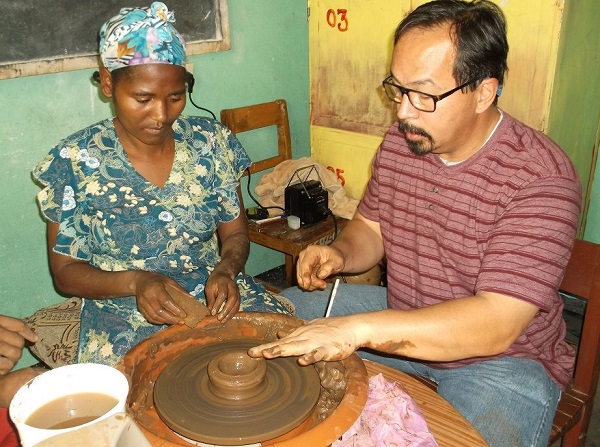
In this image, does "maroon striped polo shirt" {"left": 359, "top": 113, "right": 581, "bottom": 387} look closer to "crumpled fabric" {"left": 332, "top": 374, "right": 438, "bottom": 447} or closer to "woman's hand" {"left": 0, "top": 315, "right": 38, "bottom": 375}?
"crumpled fabric" {"left": 332, "top": 374, "right": 438, "bottom": 447}

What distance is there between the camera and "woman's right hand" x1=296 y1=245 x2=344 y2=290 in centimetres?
192

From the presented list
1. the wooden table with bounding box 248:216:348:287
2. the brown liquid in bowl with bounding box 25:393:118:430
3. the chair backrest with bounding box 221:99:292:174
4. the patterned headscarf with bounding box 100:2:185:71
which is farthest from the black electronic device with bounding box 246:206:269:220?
the brown liquid in bowl with bounding box 25:393:118:430

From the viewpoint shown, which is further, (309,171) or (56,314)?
(309,171)

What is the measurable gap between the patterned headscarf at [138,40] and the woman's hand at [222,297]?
790 mm

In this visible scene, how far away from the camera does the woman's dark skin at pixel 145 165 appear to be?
1.79 meters

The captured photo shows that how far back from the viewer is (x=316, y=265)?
1.98 m

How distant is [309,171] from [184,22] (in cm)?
120

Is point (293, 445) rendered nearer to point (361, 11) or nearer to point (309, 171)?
point (309, 171)

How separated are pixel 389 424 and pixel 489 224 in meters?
0.71

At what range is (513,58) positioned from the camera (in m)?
2.88

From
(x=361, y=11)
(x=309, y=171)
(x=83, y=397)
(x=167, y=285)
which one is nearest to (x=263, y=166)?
(x=309, y=171)

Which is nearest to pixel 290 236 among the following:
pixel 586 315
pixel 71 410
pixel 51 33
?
pixel 51 33

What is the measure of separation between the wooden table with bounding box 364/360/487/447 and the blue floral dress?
2.18ft

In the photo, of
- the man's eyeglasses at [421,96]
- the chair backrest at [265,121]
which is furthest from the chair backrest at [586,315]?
the chair backrest at [265,121]
